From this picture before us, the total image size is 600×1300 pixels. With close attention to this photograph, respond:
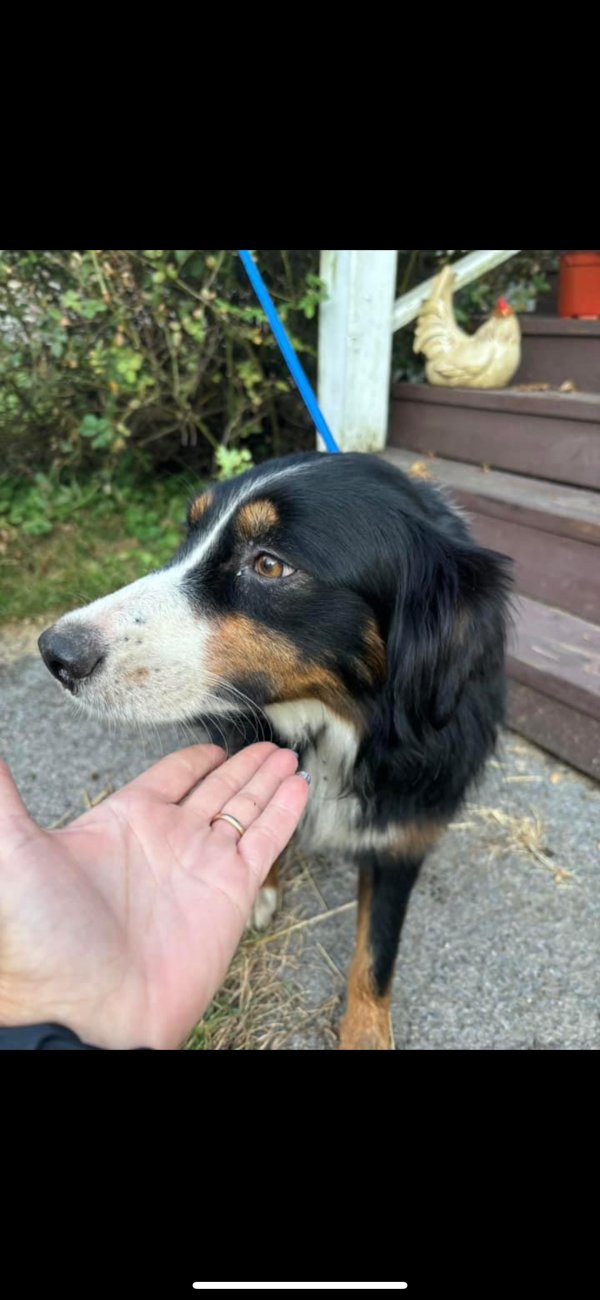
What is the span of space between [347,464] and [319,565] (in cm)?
29

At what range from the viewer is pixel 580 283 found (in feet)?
12.9

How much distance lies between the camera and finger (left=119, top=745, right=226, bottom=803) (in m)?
1.77

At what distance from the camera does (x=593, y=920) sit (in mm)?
2396

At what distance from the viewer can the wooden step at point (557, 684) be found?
2.90 meters

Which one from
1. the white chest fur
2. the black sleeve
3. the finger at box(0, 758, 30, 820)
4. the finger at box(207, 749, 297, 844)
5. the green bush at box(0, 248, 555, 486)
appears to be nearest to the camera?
the black sleeve

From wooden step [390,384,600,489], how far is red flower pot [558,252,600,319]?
65cm

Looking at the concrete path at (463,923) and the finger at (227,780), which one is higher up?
the finger at (227,780)

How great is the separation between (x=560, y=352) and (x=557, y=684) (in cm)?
198

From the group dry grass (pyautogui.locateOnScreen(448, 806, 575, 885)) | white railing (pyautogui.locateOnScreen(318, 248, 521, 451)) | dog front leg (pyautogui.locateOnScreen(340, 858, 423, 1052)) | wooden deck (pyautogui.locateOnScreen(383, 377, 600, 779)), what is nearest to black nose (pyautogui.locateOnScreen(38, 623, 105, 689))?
dog front leg (pyautogui.locateOnScreen(340, 858, 423, 1052))

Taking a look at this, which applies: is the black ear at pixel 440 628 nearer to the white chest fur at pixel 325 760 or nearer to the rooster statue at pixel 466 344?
the white chest fur at pixel 325 760

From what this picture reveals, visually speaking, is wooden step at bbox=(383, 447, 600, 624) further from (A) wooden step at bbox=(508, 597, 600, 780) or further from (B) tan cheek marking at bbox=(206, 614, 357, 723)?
(B) tan cheek marking at bbox=(206, 614, 357, 723)

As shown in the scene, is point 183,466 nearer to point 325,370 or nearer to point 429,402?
point 325,370

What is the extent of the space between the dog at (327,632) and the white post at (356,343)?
2.25 metres

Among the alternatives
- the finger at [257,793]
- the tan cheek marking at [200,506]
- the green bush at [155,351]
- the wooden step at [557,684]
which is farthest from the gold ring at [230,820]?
the green bush at [155,351]
